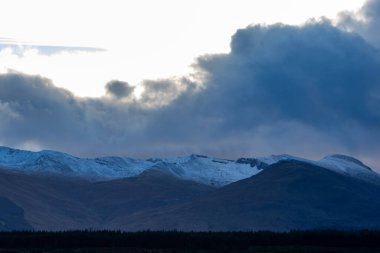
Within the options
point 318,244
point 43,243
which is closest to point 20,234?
point 43,243

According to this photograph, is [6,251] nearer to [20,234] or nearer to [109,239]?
[109,239]

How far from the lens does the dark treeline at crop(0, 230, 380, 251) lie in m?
172

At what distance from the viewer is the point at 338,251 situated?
516ft

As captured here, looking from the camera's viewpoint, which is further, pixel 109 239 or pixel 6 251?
pixel 109 239

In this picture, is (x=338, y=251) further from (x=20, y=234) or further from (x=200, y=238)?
(x=20, y=234)

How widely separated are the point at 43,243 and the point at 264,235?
39589 mm

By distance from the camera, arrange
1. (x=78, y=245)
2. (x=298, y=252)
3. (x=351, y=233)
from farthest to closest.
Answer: (x=351, y=233) < (x=78, y=245) < (x=298, y=252)

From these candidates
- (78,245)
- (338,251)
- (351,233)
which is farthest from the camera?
(351,233)

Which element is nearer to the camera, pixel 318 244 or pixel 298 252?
pixel 298 252

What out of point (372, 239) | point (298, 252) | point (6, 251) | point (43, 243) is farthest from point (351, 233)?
point (6, 251)

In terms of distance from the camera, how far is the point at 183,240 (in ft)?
577

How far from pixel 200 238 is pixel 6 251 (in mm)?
38588

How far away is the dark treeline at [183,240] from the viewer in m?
172

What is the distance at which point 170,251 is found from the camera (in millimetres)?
154625
